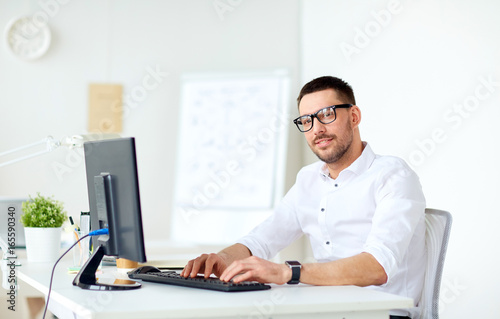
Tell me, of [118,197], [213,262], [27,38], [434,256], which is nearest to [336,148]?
[434,256]

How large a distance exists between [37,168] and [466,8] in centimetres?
299

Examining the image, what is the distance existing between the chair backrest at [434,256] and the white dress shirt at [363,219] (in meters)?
0.02

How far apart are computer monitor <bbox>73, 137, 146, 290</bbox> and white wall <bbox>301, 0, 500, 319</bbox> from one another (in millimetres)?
1839

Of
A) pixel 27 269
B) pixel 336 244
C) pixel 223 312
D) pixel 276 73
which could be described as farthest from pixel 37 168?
pixel 223 312

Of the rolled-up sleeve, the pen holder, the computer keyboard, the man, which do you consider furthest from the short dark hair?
the pen holder

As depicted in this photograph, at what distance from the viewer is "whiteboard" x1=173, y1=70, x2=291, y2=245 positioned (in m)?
Result: 4.39

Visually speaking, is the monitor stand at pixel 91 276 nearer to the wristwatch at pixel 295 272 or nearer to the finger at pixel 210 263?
the finger at pixel 210 263

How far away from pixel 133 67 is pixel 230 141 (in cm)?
92

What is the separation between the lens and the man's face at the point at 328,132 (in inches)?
84.6

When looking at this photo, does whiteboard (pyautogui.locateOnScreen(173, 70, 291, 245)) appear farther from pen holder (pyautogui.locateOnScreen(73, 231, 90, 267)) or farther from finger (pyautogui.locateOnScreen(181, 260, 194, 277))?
finger (pyautogui.locateOnScreen(181, 260, 194, 277))

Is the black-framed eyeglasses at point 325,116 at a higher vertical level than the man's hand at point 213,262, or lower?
higher

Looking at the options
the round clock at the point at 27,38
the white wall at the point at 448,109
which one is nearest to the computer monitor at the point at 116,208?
the white wall at the point at 448,109

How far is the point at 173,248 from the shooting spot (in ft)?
12.7

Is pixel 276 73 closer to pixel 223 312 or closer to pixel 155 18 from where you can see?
pixel 155 18
